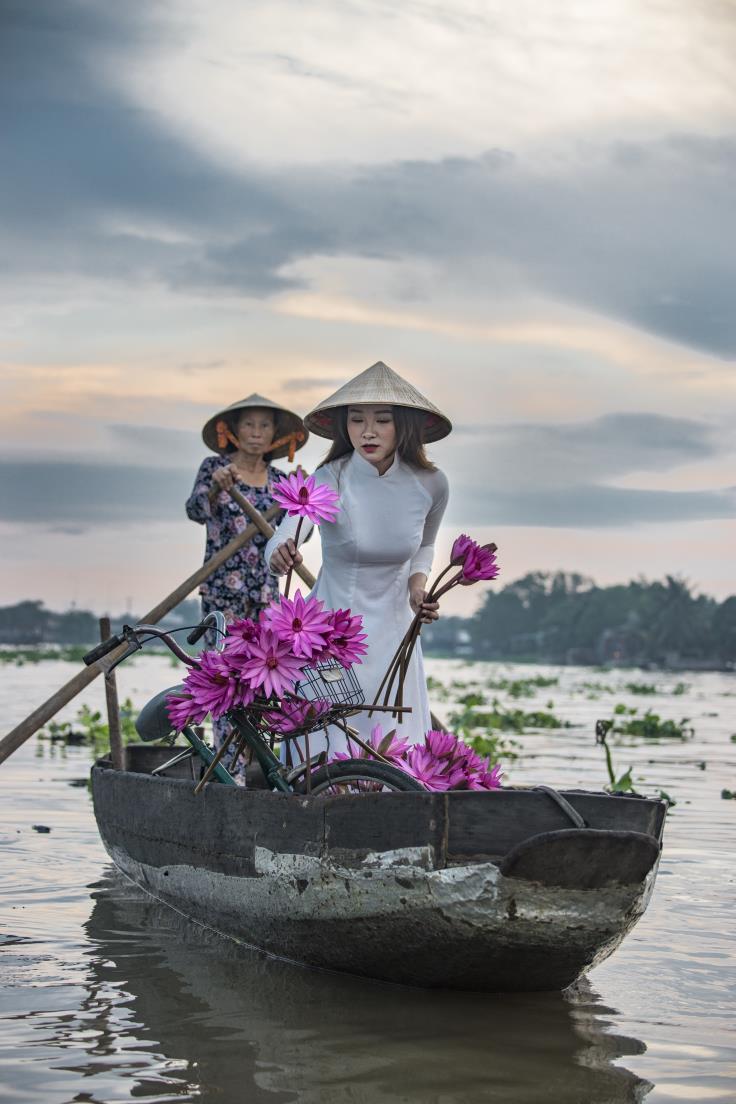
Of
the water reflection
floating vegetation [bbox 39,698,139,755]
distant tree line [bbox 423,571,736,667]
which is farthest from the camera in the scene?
distant tree line [bbox 423,571,736,667]

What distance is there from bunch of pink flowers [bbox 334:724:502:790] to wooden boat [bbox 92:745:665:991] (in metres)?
0.38

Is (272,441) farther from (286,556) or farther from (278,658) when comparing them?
(278,658)

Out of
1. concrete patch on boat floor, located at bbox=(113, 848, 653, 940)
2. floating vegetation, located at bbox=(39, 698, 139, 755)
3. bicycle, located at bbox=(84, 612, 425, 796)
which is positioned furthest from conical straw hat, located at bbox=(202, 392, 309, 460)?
floating vegetation, located at bbox=(39, 698, 139, 755)

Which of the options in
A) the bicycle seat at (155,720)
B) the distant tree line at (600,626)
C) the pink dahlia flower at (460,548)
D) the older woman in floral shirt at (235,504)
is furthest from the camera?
the distant tree line at (600,626)

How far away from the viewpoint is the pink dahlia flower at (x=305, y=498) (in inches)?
147

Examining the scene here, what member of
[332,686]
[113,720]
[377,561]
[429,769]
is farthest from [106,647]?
[113,720]

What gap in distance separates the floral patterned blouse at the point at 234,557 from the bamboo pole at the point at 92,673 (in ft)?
0.47

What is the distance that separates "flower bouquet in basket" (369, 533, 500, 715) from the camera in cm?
385

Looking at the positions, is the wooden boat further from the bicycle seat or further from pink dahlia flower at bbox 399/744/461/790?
the bicycle seat

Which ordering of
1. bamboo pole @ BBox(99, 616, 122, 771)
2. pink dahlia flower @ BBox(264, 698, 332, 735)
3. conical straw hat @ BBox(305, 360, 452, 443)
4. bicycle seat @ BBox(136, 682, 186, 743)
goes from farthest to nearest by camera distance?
1. bamboo pole @ BBox(99, 616, 122, 771)
2. bicycle seat @ BBox(136, 682, 186, 743)
3. conical straw hat @ BBox(305, 360, 452, 443)
4. pink dahlia flower @ BBox(264, 698, 332, 735)

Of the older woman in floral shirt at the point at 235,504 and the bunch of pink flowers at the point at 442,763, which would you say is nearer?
the bunch of pink flowers at the point at 442,763

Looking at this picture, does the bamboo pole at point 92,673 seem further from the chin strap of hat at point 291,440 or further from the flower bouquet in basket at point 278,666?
the flower bouquet in basket at point 278,666

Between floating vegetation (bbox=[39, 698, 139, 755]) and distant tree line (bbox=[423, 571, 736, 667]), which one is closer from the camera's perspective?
floating vegetation (bbox=[39, 698, 139, 755])

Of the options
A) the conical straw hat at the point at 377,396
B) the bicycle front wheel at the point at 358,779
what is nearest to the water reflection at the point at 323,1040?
the bicycle front wheel at the point at 358,779
